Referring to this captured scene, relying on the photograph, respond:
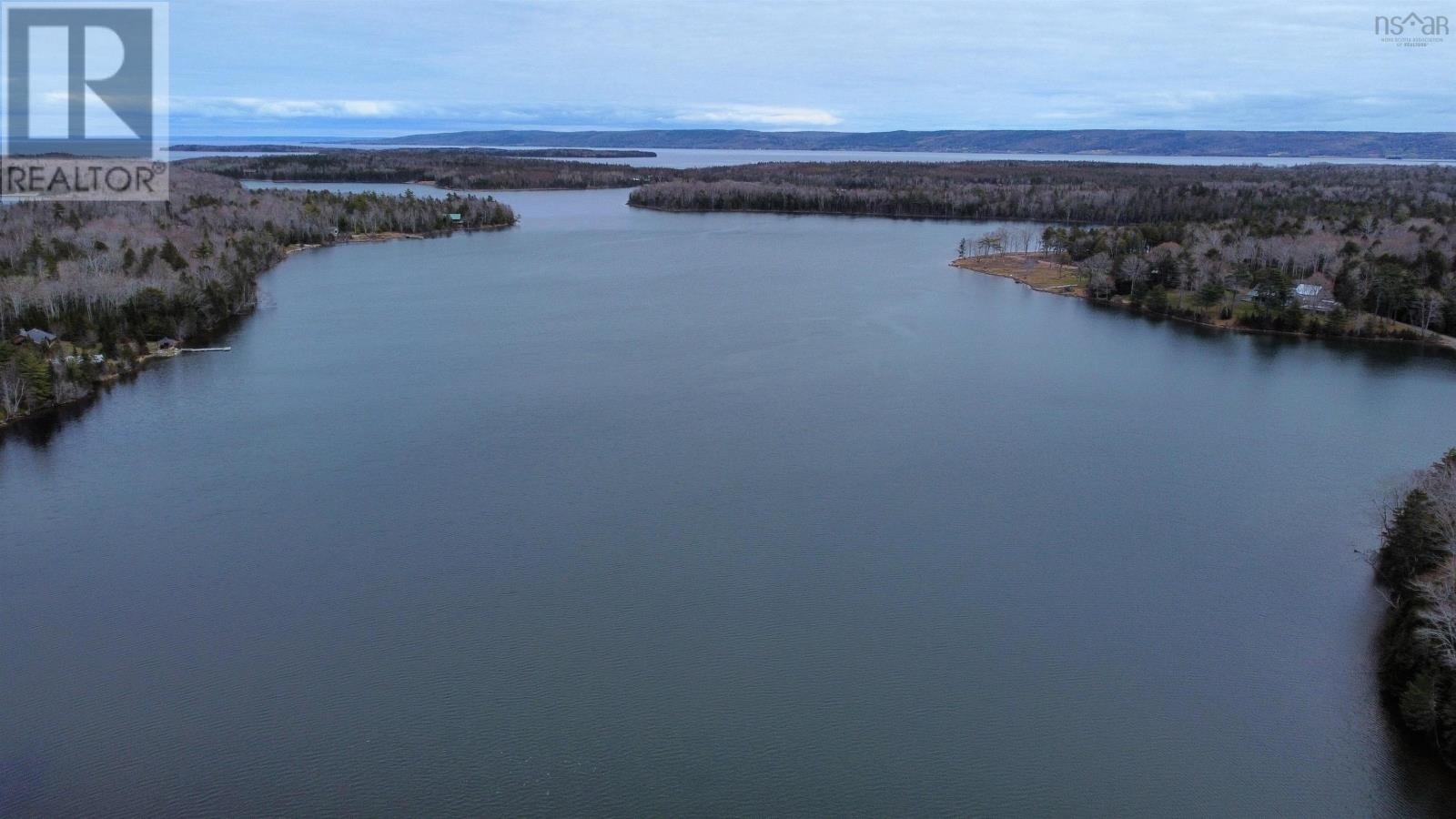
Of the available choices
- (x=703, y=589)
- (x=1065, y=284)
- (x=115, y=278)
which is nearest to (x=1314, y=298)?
(x=1065, y=284)

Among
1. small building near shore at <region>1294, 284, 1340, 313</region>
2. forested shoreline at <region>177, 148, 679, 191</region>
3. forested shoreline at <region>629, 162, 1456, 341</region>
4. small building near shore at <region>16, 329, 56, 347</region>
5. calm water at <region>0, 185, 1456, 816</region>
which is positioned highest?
forested shoreline at <region>177, 148, 679, 191</region>

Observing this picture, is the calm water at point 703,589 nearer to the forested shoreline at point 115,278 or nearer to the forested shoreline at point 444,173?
the forested shoreline at point 115,278

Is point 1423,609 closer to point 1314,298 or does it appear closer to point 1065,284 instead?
point 1314,298

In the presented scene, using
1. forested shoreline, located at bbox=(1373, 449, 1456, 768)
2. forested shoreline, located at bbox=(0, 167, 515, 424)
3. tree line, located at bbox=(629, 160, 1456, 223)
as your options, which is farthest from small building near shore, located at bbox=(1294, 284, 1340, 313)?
forested shoreline, located at bbox=(0, 167, 515, 424)

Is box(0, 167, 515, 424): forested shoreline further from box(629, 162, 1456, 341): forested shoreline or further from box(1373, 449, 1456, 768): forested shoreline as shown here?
box(629, 162, 1456, 341): forested shoreline

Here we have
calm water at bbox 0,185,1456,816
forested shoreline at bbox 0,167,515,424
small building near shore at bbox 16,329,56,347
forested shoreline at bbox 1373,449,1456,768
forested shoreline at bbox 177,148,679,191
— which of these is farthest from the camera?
forested shoreline at bbox 177,148,679,191
